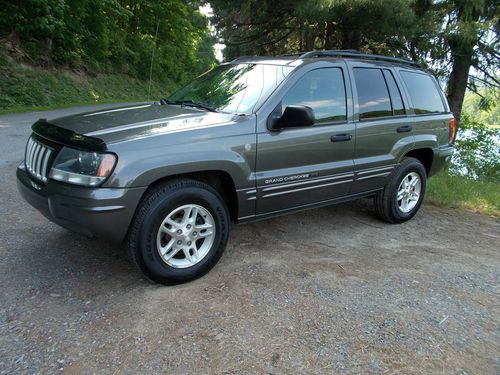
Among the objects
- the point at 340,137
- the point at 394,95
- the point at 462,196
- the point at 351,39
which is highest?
the point at 351,39

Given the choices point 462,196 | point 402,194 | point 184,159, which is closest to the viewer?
point 184,159

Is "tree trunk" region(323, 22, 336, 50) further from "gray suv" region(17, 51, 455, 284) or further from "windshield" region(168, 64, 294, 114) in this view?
"windshield" region(168, 64, 294, 114)

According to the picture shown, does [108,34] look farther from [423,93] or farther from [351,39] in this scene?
[423,93]

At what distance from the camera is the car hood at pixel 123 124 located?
10.2ft

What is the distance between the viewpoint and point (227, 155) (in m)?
3.45

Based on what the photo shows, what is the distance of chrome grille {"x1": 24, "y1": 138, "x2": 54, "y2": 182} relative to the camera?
128 inches

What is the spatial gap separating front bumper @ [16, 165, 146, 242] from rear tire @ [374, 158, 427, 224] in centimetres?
300

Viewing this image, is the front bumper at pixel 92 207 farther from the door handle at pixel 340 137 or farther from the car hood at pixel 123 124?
the door handle at pixel 340 137

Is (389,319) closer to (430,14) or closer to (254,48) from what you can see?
(430,14)

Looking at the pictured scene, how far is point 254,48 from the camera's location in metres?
11.1

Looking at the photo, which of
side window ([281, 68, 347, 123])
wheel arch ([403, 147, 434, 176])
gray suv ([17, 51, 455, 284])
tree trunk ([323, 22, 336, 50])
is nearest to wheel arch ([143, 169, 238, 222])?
gray suv ([17, 51, 455, 284])

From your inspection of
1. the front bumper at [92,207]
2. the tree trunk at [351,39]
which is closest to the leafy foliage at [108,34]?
the tree trunk at [351,39]

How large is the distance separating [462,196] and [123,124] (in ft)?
17.9

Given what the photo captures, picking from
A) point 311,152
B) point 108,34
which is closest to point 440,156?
point 311,152
